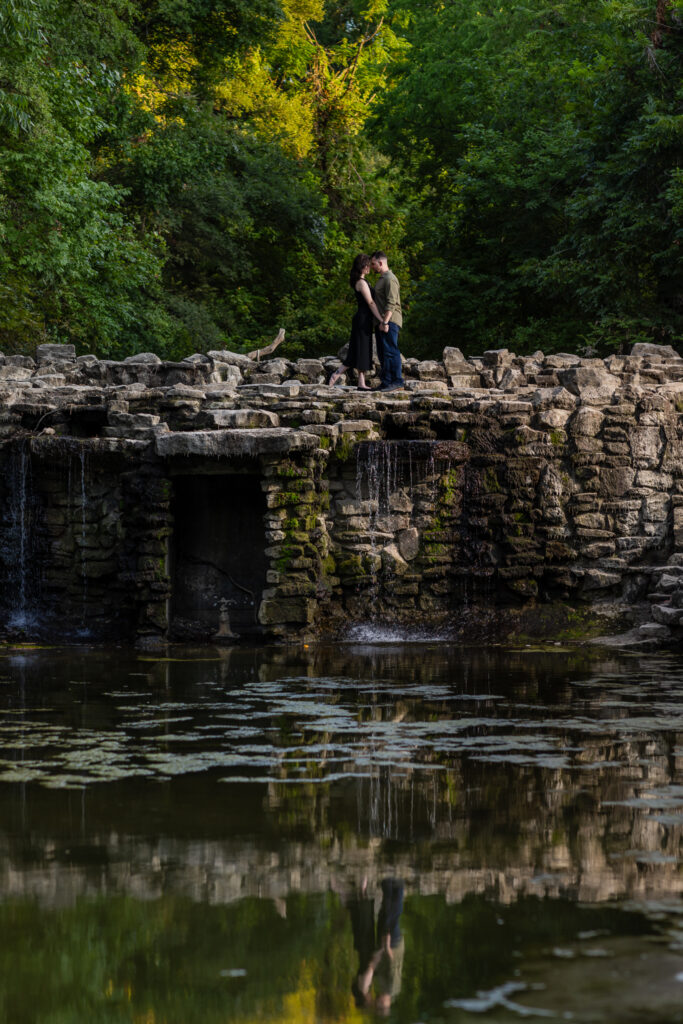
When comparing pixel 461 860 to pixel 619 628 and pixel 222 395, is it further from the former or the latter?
pixel 222 395

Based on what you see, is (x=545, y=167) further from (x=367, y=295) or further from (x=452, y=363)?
(x=367, y=295)

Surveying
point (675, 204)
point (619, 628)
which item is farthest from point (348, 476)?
point (675, 204)

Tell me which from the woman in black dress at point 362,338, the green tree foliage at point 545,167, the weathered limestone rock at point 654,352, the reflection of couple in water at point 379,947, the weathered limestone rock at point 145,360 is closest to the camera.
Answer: the reflection of couple in water at point 379,947

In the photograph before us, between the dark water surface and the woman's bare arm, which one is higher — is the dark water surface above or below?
below

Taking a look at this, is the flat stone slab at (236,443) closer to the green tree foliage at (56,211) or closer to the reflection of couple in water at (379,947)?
the green tree foliage at (56,211)

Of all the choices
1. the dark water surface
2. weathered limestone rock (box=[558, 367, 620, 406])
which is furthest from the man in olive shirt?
the dark water surface

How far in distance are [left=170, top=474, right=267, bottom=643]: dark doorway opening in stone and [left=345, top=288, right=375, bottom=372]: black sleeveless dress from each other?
6.61 ft

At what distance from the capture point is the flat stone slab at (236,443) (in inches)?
511

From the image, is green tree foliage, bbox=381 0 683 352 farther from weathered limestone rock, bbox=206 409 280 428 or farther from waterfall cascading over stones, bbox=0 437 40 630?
waterfall cascading over stones, bbox=0 437 40 630

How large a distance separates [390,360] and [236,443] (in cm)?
266

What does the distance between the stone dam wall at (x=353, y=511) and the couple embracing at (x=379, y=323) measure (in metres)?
0.41

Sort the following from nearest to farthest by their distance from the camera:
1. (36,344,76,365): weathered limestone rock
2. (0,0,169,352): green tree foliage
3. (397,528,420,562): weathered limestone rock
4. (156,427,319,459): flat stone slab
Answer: (156,427,319,459): flat stone slab
(397,528,420,562): weathered limestone rock
(36,344,76,365): weathered limestone rock
(0,0,169,352): green tree foliage

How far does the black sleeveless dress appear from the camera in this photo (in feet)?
49.8

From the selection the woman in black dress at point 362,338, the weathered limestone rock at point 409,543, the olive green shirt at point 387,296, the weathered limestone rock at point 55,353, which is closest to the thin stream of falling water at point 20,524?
the weathered limestone rock at point 55,353
